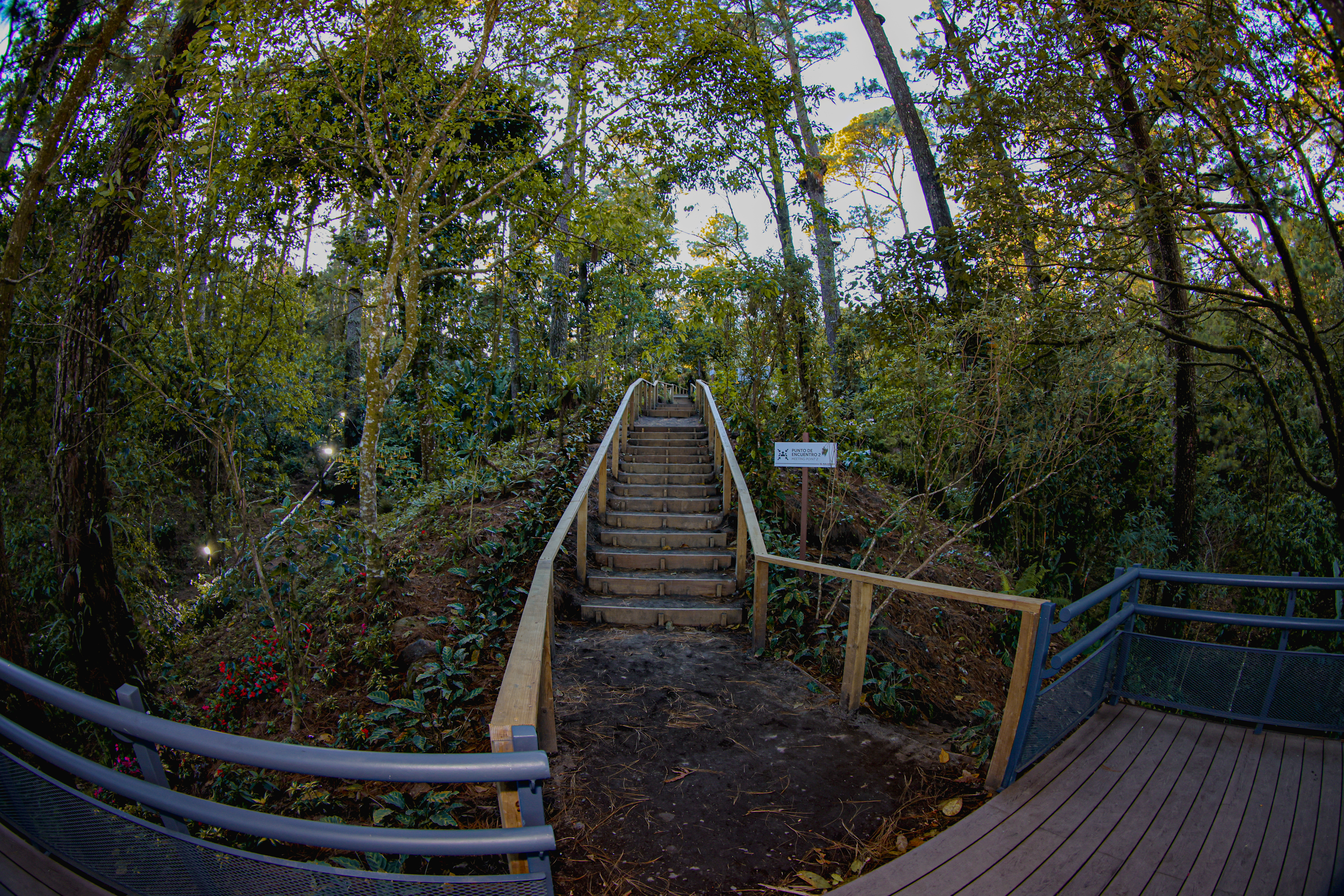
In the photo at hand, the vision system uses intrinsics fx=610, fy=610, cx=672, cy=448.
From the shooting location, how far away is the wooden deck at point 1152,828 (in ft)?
6.97

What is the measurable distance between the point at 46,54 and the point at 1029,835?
221 inches

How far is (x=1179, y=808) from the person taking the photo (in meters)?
2.56

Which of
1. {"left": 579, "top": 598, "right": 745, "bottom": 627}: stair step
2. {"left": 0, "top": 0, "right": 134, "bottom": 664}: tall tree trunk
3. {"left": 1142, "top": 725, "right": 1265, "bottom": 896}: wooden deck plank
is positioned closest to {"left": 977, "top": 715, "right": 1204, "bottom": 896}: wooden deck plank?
{"left": 1142, "top": 725, "right": 1265, "bottom": 896}: wooden deck plank

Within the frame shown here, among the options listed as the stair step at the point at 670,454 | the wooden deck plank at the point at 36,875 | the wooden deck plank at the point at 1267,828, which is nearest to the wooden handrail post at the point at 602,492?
the stair step at the point at 670,454

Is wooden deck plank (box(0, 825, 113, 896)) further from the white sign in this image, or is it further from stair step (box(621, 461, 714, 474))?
stair step (box(621, 461, 714, 474))

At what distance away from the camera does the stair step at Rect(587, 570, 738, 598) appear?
18.4 feet

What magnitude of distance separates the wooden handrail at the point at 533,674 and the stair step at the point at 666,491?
176 centimetres

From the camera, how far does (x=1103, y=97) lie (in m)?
6.32

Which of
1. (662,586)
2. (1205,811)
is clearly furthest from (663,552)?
(1205,811)

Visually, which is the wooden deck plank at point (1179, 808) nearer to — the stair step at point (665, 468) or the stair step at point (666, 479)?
the stair step at point (666, 479)

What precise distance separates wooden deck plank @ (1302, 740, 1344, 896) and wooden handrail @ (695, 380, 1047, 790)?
3.21 ft

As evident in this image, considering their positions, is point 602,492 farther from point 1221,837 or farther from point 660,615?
point 1221,837

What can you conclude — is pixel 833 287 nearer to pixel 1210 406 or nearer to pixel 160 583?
pixel 1210 406

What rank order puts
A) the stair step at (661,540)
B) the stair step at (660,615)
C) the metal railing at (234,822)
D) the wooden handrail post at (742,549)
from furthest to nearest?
the stair step at (661,540) → the wooden handrail post at (742,549) → the stair step at (660,615) → the metal railing at (234,822)
